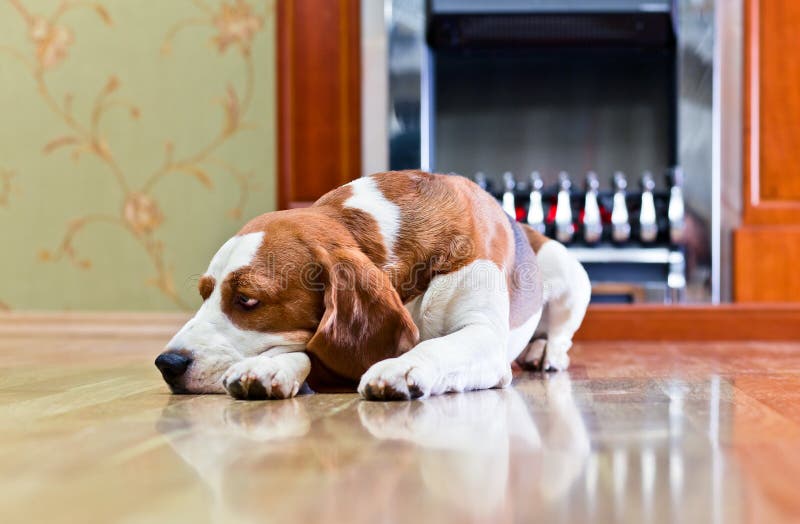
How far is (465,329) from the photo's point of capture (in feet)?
4.25

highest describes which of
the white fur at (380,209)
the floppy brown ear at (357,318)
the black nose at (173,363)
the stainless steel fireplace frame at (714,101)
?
the stainless steel fireplace frame at (714,101)

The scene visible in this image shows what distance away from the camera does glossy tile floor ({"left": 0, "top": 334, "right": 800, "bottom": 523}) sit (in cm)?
62

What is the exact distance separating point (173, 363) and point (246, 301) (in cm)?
14

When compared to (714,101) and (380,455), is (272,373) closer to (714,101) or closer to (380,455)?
(380,455)

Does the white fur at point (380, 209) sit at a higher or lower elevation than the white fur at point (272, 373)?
higher

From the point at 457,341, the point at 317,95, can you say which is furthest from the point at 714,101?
the point at 457,341

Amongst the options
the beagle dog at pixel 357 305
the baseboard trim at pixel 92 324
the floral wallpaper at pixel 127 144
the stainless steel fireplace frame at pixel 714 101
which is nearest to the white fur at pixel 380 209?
A: the beagle dog at pixel 357 305

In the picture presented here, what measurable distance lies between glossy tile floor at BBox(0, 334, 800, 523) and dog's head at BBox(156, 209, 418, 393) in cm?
6

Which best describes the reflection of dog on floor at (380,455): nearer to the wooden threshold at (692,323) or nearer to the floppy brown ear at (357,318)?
the floppy brown ear at (357,318)

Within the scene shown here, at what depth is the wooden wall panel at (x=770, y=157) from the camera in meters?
2.51

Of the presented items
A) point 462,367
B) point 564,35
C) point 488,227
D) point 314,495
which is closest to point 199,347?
point 462,367

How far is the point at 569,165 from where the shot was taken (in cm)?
274

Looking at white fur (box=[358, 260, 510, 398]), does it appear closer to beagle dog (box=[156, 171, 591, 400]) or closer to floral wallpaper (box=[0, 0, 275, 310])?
beagle dog (box=[156, 171, 591, 400])

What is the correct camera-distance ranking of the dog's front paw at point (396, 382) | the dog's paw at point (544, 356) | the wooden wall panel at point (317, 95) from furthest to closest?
the wooden wall panel at point (317, 95)
the dog's paw at point (544, 356)
the dog's front paw at point (396, 382)
